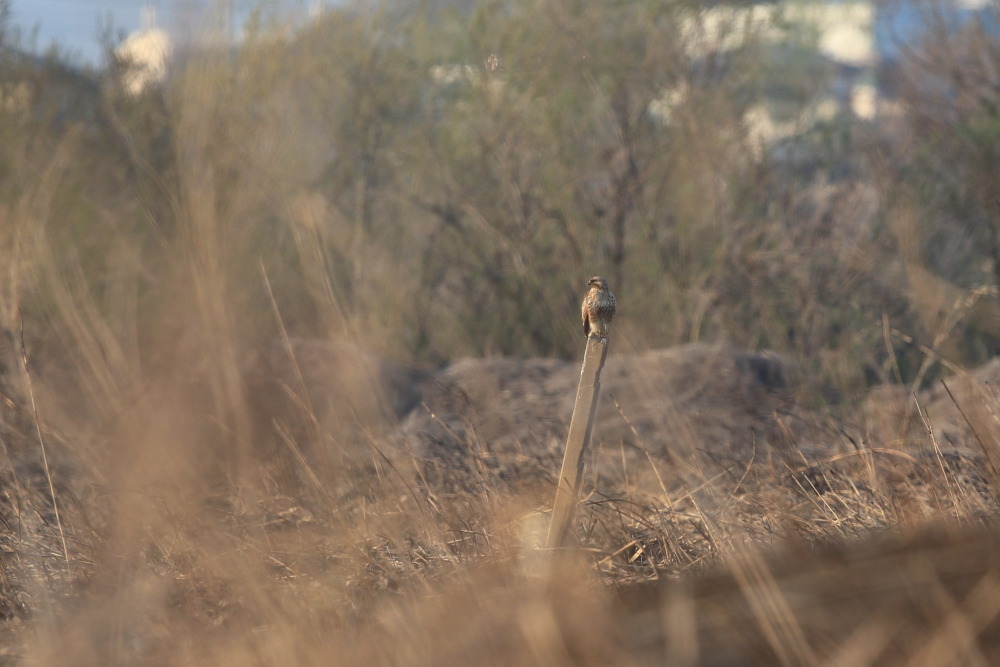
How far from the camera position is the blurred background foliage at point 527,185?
235 inches

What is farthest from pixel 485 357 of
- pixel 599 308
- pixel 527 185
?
pixel 599 308

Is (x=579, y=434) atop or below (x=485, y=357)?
atop

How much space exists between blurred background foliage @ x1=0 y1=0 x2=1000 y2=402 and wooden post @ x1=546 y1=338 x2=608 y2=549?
3622mm

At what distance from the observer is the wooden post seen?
1704 millimetres

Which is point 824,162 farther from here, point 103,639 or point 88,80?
point 103,639

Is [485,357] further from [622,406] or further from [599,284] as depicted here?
[599,284]

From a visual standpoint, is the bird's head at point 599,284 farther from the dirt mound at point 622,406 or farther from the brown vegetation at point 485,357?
the dirt mound at point 622,406

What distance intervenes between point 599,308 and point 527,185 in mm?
4903


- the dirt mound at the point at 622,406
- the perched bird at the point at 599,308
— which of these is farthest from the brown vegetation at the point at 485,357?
the perched bird at the point at 599,308

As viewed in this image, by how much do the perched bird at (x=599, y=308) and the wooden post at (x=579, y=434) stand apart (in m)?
0.02

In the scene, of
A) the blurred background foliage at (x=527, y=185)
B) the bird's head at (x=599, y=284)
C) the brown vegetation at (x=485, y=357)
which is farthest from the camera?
the blurred background foliage at (x=527, y=185)

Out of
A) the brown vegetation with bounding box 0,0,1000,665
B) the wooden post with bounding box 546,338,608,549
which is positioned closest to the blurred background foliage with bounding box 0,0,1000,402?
the brown vegetation with bounding box 0,0,1000,665

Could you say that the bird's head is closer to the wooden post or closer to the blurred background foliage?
the wooden post

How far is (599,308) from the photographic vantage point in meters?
1.77
